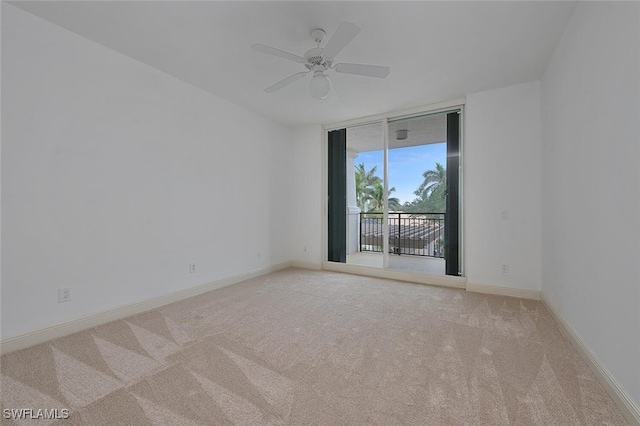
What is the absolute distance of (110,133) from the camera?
2.56 m

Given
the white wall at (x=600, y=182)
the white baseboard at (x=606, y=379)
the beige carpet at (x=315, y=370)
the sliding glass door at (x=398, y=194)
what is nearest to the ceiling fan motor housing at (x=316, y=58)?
the white wall at (x=600, y=182)

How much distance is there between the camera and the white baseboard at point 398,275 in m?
3.70

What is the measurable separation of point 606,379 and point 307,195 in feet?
13.3

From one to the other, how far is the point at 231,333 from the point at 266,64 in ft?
8.37

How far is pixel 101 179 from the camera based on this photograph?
8.22 feet

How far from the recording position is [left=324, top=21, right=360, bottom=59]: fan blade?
5.58 ft

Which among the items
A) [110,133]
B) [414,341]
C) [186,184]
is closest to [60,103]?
[110,133]

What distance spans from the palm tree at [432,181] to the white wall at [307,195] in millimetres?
1669

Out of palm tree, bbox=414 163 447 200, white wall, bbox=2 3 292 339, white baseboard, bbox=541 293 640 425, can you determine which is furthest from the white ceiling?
white baseboard, bbox=541 293 640 425

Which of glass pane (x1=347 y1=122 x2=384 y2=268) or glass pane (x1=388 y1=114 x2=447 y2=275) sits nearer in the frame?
glass pane (x1=388 y1=114 x2=447 y2=275)

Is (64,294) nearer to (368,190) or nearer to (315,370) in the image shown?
(315,370)

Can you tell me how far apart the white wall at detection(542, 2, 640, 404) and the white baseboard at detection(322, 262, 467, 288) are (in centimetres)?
122
